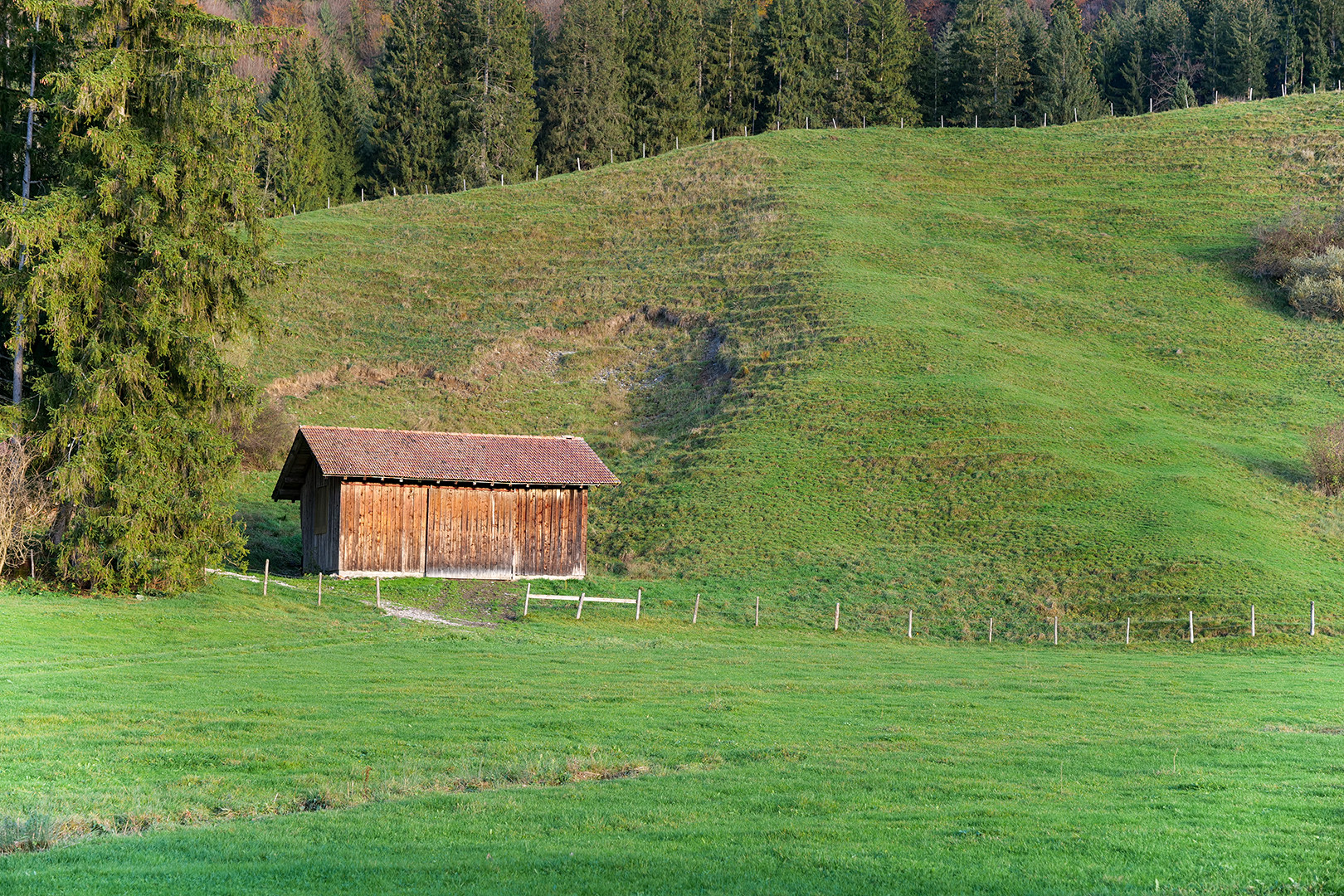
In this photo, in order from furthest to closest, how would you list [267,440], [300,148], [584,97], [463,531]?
[584,97]
[300,148]
[267,440]
[463,531]

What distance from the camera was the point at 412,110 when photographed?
101375 mm

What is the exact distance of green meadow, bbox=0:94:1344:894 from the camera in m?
12.1

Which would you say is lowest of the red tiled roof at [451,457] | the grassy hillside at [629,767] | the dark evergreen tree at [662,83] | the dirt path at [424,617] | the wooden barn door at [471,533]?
the dirt path at [424,617]

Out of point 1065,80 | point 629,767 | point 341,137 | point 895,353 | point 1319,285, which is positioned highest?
point 1065,80

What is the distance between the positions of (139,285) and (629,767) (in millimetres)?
25218

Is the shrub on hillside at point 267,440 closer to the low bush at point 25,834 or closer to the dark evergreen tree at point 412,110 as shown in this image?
the low bush at point 25,834

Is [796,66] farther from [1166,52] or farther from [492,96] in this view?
[1166,52]

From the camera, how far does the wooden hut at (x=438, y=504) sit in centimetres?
4178

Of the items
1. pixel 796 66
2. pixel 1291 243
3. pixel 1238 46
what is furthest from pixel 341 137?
pixel 1238 46

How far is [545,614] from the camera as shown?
37.2 metres

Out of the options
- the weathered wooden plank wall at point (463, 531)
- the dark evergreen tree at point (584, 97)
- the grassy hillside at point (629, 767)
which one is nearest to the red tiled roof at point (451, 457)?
the weathered wooden plank wall at point (463, 531)

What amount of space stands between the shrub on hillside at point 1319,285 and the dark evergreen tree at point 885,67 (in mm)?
47700

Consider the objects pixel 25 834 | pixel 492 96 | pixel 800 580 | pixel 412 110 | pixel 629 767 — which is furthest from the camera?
pixel 412 110

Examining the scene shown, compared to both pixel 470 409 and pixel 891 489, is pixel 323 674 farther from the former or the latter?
pixel 470 409
